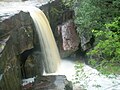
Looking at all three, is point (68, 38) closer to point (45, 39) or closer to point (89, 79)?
point (45, 39)

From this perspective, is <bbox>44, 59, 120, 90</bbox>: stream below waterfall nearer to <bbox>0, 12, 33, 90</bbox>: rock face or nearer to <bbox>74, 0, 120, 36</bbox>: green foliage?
<bbox>74, 0, 120, 36</bbox>: green foliage

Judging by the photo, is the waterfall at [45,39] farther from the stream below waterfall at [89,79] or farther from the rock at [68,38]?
the rock at [68,38]

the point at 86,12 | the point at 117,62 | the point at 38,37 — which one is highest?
the point at 86,12

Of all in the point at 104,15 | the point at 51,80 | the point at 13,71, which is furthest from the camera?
the point at 104,15

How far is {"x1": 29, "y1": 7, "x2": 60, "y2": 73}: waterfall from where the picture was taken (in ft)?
33.4

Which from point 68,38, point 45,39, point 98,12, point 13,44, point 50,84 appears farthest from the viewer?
point 68,38

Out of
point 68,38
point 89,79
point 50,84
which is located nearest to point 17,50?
point 50,84

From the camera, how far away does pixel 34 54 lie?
995cm

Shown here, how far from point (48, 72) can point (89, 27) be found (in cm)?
232

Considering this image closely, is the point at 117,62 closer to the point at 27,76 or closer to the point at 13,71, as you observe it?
the point at 13,71

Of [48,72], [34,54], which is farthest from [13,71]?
[48,72]

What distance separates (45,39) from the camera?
411 inches

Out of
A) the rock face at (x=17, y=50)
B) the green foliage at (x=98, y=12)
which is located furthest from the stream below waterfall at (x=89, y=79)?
the green foliage at (x=98, y=12)

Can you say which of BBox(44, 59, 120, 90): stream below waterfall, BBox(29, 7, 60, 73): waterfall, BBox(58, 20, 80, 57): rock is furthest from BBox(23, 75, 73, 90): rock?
BBox(58, 20, 80, 57): rock
